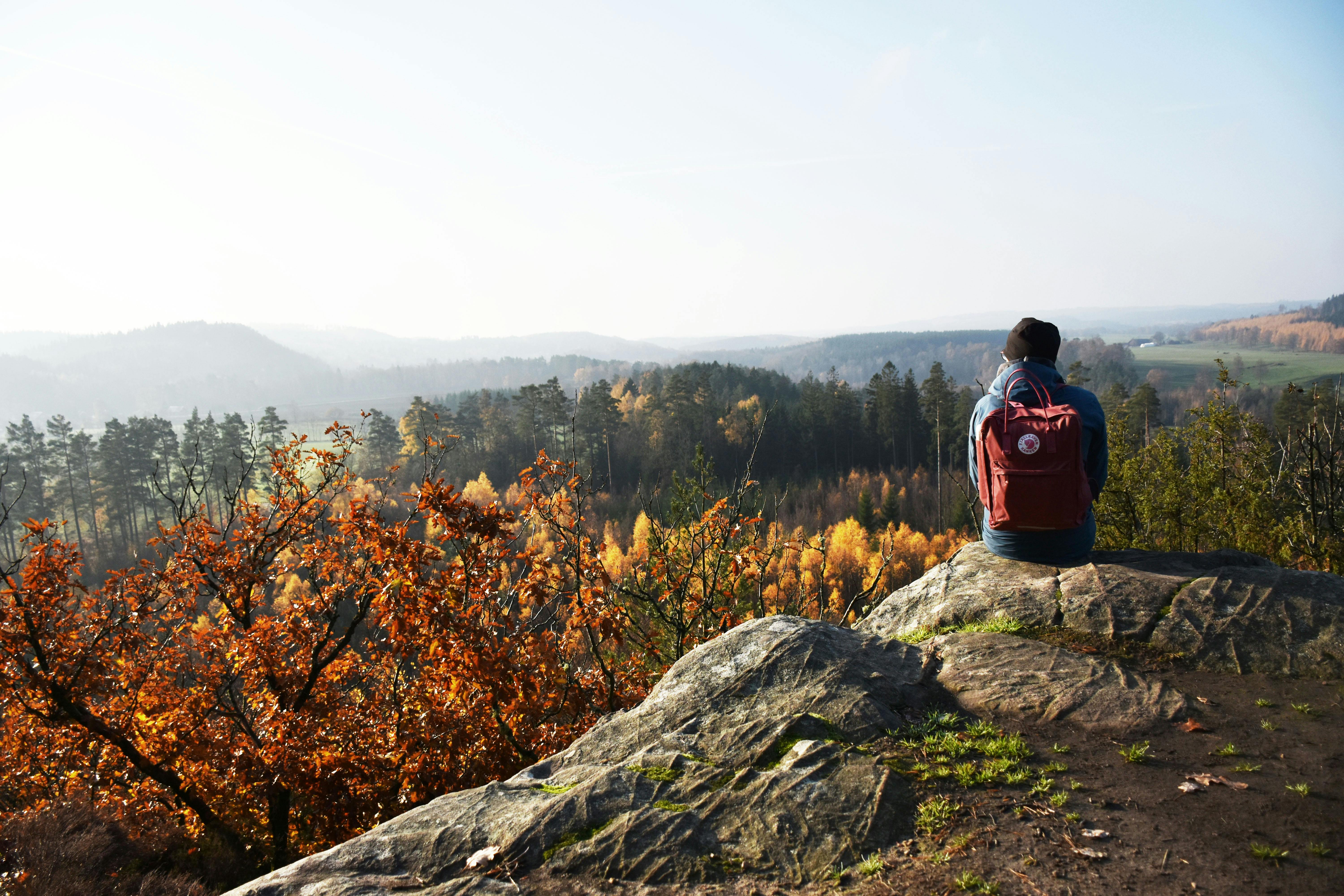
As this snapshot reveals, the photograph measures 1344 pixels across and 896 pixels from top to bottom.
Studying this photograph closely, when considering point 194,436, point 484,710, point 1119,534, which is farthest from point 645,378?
point 484,710

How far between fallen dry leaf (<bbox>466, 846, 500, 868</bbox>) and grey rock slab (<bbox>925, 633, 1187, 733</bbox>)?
10.8 ft

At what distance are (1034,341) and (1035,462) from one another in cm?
113

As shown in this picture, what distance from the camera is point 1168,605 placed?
5598mm

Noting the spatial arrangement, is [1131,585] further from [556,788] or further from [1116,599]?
[556,788]

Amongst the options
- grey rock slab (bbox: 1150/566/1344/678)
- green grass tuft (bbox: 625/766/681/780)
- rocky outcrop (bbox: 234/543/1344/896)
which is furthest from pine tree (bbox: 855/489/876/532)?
green grass tuft (bbox: 625/766/681/780)

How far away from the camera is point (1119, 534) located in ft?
54.1

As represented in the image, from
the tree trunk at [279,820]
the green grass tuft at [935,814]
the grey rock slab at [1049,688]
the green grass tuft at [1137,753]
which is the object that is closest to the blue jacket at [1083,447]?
the grey rock slab at [1049,688]

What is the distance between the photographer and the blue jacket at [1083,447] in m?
5.85

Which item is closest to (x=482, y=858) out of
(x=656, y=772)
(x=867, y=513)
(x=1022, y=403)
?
(x=656, y=772)

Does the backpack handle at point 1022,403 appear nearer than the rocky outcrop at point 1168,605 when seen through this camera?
No

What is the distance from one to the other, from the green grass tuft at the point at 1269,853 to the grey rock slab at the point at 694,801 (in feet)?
5.00

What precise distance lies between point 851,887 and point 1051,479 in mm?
3739

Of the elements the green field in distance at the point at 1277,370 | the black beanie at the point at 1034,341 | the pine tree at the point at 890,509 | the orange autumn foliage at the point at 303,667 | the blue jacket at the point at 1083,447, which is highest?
the black beanie at the point at 1034,341

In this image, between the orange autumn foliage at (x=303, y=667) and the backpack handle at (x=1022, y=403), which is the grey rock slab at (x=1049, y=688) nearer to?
the backpack handle at (x=1022, y=403)
